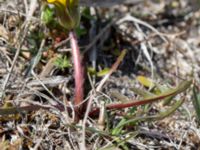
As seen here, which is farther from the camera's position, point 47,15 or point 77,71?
point 47,15

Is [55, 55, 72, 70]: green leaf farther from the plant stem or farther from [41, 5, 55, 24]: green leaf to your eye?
[41, 5, 55, 24]: green leaf

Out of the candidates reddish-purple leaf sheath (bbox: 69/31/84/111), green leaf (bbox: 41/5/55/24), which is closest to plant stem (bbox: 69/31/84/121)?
reddish-purple leaf sheath (bbox: 69/31/84/111)

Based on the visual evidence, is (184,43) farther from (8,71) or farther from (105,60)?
(8,71)

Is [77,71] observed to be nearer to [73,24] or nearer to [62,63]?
[62,63]

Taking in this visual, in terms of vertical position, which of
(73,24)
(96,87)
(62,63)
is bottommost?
(96,87)

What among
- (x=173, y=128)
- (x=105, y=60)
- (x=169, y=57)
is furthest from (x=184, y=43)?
(x=173, y=128)

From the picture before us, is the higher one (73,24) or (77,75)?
(73,24)

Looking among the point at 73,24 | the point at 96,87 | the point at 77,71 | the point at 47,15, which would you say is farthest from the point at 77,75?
the point at 47,15

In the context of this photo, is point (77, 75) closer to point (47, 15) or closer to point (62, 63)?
point (62, 63)
